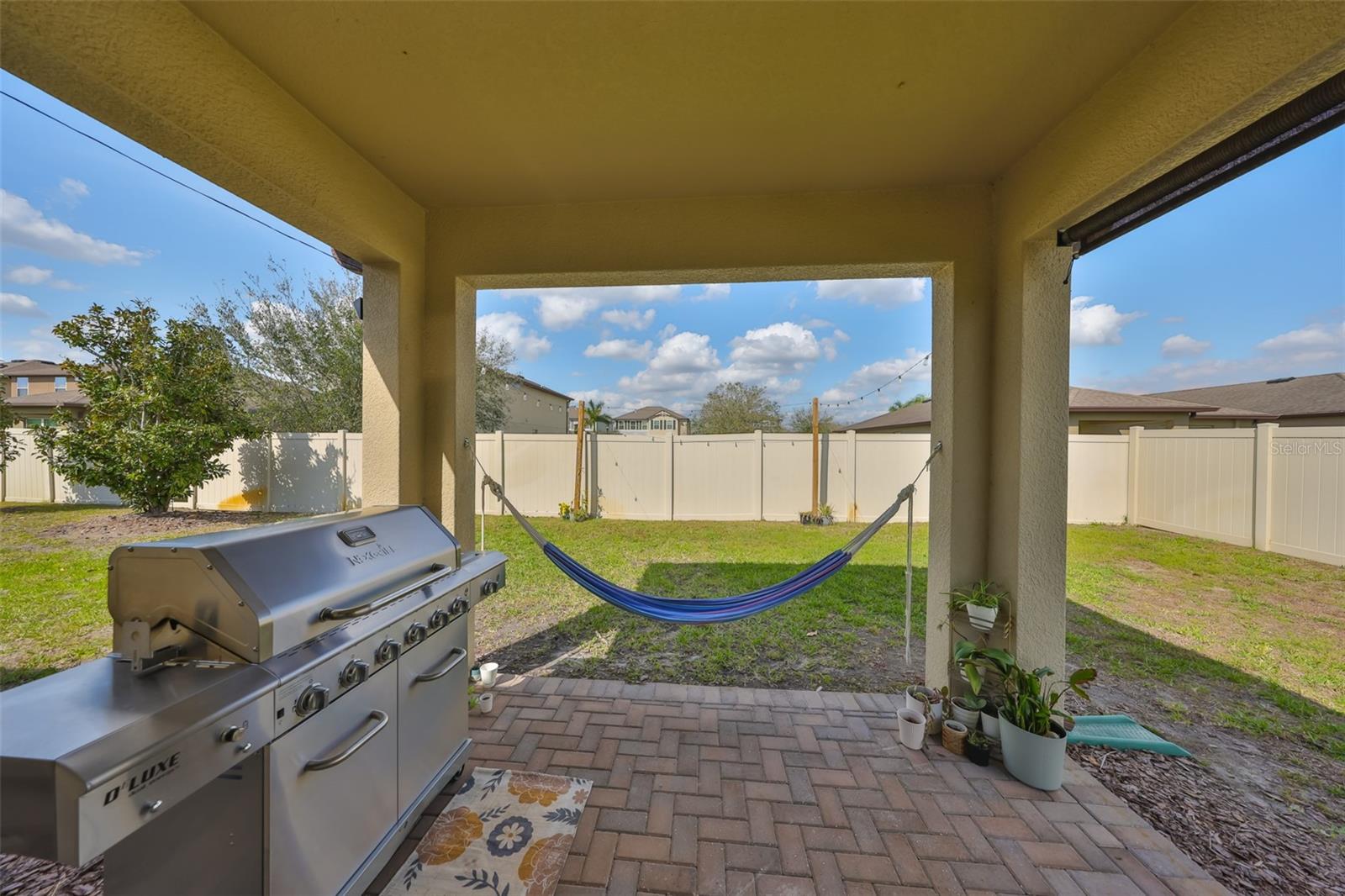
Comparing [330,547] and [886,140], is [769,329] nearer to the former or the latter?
[886,140]

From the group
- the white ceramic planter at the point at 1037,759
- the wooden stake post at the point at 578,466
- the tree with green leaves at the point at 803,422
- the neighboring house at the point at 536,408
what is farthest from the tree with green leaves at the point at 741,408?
the white ceramic planter at the point at 1037,759

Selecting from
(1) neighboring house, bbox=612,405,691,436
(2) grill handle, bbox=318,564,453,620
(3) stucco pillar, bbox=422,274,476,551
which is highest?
(1) neighboring house, bbox=612,405,691,436

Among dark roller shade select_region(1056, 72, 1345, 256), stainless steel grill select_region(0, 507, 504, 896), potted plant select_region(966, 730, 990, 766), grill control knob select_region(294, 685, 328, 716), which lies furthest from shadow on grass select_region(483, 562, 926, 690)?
dark roller shade select_region(1056, 72, 1345, 256)

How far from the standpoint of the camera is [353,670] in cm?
118

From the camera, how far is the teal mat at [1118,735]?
2.03 metres

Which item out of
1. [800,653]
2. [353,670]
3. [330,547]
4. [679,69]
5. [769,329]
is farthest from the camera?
[769,329]

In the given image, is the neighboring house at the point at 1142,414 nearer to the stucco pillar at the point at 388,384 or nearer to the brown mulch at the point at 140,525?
the stucco pillar at the point at 388,384

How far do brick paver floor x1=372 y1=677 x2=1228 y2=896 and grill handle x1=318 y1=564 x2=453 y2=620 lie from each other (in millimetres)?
917

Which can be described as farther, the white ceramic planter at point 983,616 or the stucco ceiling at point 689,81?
the white ceramic planter at point 983,616

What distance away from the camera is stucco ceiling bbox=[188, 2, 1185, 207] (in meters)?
1.25

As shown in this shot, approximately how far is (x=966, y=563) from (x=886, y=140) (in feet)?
6.30

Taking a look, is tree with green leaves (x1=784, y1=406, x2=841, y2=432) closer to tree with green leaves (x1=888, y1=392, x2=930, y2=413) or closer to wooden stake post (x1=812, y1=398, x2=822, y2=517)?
tree with green leaves (x1=888, y1=392, x2=930, y2=413)

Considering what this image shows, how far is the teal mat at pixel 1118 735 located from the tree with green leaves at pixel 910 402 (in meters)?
16.7

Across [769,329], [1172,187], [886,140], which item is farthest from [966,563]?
[769,329]
